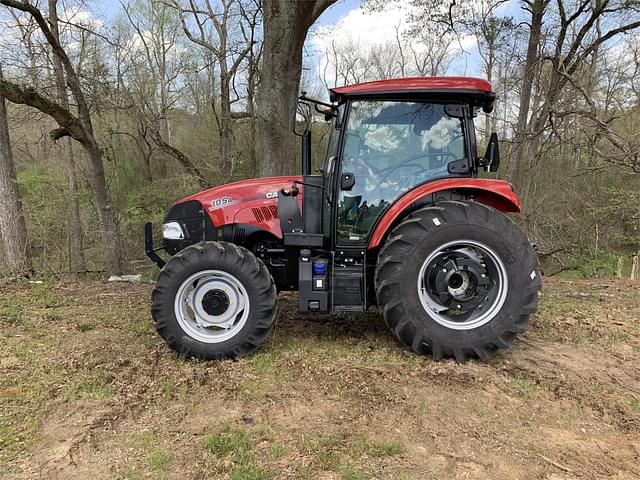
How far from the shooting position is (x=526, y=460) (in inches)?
88.9

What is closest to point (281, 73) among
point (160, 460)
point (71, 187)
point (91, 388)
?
point (91, 388)

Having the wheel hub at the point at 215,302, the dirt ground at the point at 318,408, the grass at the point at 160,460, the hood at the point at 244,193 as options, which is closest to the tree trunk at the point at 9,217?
the dirt ground at the point at 318,408

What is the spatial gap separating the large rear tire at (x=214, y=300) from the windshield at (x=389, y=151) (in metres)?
0.86

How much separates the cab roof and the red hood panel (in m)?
0.99

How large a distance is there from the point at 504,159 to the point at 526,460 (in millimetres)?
13067

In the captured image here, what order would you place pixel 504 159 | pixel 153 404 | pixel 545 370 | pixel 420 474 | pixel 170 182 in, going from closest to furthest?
pixel 420 474
pixel 153 404
pixel 545 370
pixel 504 159
pixel 170 182

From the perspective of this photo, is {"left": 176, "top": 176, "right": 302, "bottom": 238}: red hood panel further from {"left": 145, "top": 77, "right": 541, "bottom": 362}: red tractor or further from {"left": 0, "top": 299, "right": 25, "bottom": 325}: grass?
{"left": 0, "top": 299, "right": 25, "bottom": 325}: grass

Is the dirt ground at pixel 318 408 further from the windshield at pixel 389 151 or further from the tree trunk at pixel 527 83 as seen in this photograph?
the tree trunk at pixel 527 83

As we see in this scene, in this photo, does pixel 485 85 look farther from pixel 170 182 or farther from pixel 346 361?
pixel 170 182

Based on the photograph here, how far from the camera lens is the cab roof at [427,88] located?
342 cm

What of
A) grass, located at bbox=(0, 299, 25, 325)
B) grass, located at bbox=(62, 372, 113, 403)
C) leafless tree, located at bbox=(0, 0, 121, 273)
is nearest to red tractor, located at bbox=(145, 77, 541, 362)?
grass, located at bbox=(62, 372, 113, 403)

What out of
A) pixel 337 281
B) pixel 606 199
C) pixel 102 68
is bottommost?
pixel 337 281

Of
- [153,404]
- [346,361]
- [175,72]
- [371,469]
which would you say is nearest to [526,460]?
[371,469]

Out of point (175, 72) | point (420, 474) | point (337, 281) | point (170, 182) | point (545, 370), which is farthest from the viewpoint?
point (175, 72)
